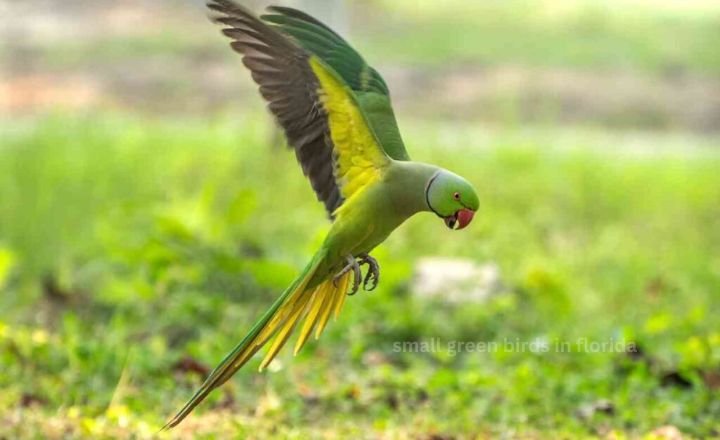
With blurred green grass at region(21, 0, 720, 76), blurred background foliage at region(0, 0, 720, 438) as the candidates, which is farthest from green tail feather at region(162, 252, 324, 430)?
blurred green grass at region(21, 0, 720, 76)

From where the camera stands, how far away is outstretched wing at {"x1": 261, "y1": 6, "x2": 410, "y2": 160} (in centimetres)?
264

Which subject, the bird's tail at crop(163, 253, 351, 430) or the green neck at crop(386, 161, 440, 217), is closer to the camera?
the green neck at crop(386, 161, 440, 217)

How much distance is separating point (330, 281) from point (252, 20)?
62 centimetres

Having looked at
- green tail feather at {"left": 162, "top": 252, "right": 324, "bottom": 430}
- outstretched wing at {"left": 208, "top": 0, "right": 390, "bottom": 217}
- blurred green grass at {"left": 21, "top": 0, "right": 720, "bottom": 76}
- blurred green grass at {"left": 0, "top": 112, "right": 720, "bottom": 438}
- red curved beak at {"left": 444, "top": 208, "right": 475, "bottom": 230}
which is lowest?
blurred green grass at {"left": 21, "top": 0, "right": 720, "bottom": 76}

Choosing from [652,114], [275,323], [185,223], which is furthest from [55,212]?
[652,114]

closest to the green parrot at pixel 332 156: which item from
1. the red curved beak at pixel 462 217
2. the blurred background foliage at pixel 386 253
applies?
the red curved beak at pixel 462 217

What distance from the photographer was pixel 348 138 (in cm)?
254

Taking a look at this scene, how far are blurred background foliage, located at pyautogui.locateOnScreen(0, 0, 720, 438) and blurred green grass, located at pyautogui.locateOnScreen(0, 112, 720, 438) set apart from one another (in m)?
0.01

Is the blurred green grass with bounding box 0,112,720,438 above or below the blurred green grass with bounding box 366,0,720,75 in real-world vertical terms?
above

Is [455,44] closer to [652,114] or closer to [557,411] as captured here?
[652,114]

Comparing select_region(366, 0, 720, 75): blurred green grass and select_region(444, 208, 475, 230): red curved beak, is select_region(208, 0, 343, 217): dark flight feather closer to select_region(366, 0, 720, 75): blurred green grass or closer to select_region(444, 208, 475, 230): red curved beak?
select_region(444, 208, 475, 230): red curved beak

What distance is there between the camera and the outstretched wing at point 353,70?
104 inches

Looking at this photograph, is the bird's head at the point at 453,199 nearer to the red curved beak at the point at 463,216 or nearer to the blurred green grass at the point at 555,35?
the red curved beak at the point at 463,216

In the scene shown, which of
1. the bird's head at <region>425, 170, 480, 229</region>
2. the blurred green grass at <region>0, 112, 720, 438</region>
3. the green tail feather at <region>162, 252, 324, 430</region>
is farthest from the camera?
the blurred green grass at <region>0, 112, 720, 438</region>
